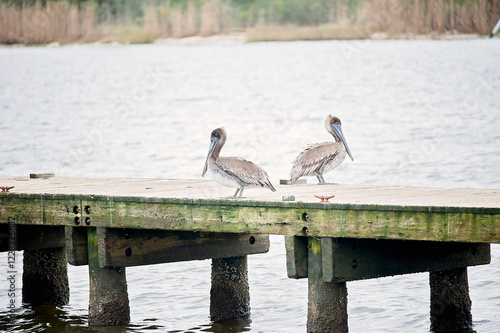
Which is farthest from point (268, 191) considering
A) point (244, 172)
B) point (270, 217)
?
point (270, 217)

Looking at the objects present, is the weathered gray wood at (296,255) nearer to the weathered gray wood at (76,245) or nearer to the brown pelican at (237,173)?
the brown pelican at (237,173)

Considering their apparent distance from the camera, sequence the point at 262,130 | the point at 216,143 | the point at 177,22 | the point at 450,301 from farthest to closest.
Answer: the point at 177,22
the point at 262,130
the point at 450,301
the point at 216,143

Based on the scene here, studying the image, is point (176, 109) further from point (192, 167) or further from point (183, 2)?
point (183, 2)

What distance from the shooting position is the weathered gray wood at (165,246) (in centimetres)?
1049

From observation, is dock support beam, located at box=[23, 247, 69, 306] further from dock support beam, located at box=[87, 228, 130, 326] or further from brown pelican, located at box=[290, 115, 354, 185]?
brown pelican, located at box=[290, 115, 354, 185]

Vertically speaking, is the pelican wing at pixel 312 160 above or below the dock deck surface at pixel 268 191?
above

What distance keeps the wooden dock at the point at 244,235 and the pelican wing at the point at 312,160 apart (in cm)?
20

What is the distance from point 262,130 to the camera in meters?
40.9

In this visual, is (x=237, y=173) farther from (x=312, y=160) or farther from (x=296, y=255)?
(x=312, y=160)

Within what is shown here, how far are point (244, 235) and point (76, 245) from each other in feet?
6.23

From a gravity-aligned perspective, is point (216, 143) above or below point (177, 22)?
below

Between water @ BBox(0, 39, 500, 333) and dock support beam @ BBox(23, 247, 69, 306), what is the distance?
0.22 meters

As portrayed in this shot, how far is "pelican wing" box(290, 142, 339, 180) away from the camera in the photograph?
11.5 m

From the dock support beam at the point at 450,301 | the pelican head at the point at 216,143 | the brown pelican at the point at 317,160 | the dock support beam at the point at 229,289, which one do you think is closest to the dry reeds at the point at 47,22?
the brown pelican at the point at 317,160
